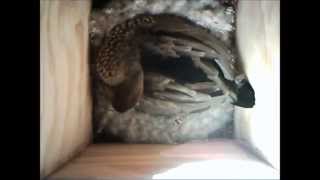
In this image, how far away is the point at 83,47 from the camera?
1187 millimetres

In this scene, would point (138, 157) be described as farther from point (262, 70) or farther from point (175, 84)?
point (262, 70)

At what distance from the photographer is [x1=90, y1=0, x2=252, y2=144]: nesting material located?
1.21 meters

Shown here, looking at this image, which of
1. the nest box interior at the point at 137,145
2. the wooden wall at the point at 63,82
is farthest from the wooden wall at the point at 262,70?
the wooden wall at the point at 63,82

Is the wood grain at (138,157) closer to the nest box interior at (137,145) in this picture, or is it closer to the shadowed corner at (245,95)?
the nest box interior at (137,145)

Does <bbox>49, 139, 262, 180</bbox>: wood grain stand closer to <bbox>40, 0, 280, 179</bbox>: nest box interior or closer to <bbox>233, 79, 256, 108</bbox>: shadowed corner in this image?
<bbox>40, 0, 280, 179</bbox>: nest box interior

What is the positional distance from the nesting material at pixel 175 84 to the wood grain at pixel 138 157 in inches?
1.7

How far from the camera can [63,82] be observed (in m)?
1.08

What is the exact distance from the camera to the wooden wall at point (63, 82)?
988mm

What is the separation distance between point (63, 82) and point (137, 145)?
29cm

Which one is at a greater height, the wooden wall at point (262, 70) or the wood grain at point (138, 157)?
the wooden wall at point (262, 70)

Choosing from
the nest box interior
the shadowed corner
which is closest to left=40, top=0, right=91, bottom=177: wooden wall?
the nest box interior

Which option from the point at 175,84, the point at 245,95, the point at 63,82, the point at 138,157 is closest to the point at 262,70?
the point at 245,95
